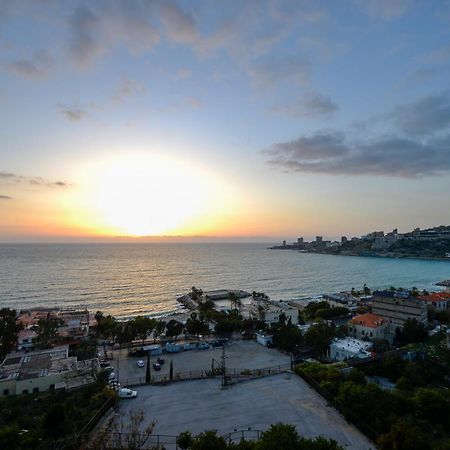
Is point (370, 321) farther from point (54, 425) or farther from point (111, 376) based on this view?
point (54, 425)

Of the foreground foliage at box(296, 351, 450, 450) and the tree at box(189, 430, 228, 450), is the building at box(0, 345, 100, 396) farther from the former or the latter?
the tree at box(189, 430, 228, 450)

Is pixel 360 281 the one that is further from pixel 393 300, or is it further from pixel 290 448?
pixel 290 448

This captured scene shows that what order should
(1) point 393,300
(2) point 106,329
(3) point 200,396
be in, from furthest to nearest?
(1) point 393,300 < (2) point 106,329 < (3) point 200,396

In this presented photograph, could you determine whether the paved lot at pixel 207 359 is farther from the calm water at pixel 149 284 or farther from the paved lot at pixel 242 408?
the calm water at pixel 149 284

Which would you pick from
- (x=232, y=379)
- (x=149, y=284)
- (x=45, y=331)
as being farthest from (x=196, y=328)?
→ (x=149, y=284)

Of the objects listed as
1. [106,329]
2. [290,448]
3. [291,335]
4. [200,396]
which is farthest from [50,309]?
[290,448]

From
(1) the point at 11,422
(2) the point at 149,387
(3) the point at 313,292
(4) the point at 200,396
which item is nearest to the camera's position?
(1) the point at 11,422
